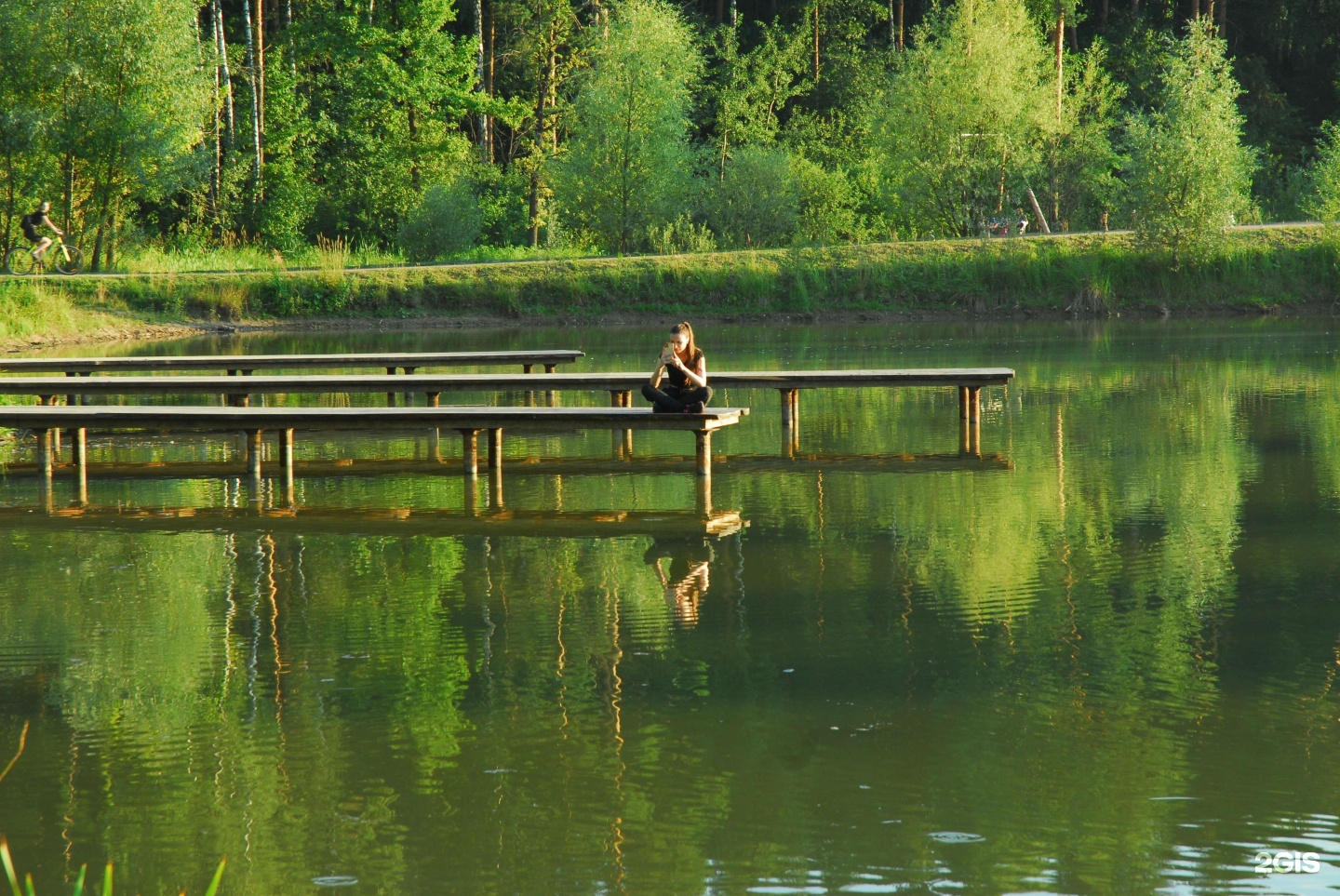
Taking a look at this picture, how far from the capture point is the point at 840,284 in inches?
1388

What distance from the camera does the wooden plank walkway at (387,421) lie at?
11711mm

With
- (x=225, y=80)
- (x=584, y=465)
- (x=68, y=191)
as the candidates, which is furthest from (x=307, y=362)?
(x=225, y=80)

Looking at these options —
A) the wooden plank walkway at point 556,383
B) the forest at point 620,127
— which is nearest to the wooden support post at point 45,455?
the wooden plank walkway at point 556,383

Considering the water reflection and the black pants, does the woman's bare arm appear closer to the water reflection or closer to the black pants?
the black pants

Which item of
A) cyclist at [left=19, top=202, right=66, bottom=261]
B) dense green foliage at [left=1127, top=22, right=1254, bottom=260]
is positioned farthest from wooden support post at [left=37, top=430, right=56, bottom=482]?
dense green foliage at [left=1127, top=22, right=1254, bottom=260]

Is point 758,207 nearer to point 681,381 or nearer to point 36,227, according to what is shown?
point 36,227

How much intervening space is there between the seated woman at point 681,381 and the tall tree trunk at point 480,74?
3813cm

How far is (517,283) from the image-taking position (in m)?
35.0

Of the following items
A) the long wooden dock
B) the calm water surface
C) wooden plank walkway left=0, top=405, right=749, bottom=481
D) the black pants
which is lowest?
the calm water surface

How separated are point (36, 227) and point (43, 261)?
2.14m

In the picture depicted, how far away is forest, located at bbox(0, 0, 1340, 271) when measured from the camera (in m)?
34.1

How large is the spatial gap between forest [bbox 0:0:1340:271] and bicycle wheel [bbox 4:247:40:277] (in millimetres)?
486

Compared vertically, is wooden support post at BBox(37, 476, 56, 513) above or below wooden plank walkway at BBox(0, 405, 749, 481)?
below

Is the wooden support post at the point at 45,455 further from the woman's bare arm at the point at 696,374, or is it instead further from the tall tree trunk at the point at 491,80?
the tall tree trunk at the point at 491,80
